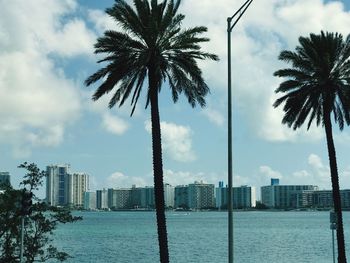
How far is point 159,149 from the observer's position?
29.3 meters

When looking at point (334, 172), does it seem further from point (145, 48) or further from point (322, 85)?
point (145, 48)

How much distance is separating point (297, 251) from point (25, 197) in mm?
56620

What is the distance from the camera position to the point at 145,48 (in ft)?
94.0

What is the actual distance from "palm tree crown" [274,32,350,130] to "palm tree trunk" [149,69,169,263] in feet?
29.4

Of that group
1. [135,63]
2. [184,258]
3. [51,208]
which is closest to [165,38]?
[135,63]

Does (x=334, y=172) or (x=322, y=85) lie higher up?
(x=322, y=85)

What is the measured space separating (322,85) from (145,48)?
1076cm

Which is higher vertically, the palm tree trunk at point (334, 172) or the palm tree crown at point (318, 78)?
the palm tree crown at point (318, 78)

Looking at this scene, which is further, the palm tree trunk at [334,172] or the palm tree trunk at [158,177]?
the palm tree trunk at [334,172]

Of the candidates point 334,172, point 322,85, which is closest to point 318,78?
point 322,85

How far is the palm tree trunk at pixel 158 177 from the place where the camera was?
28625 millimetres

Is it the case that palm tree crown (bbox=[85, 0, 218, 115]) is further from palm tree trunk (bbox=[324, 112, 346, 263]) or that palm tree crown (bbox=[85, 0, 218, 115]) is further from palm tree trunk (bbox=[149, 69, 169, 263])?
palm tree trunk (bbox=[324, 112, 346, 263])

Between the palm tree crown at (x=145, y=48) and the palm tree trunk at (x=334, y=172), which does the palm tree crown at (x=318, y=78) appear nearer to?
the palm tree trunk at (x=334, y=172)

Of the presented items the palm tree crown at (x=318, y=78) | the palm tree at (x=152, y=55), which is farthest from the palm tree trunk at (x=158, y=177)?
the palm tree crown at (x=318, y=78)
